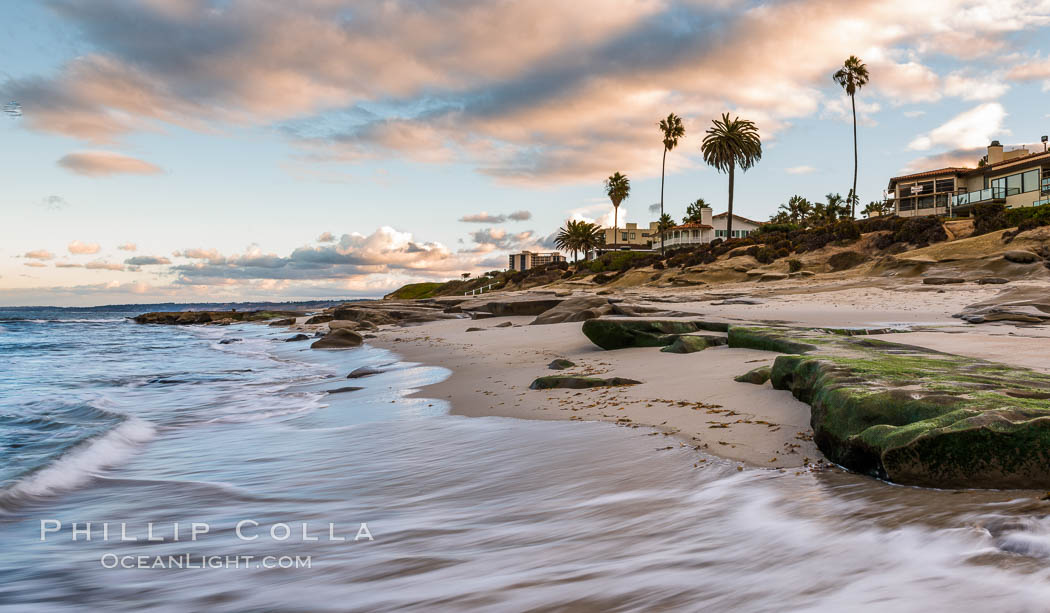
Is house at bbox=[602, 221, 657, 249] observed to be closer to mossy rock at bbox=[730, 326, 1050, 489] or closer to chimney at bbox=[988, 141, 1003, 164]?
chimney at bbox=[988, 141, 1003, 164]

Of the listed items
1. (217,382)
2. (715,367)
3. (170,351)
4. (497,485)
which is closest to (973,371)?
(715,367)

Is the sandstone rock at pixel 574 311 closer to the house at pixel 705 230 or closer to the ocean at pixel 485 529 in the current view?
the ocean at pixel 485 529

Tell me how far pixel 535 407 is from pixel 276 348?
17776 mm

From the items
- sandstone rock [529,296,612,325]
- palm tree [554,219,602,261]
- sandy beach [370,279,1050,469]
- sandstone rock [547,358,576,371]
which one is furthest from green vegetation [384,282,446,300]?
sandstone rock [547,358,576,371]

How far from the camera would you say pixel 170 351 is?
22344 millimetres

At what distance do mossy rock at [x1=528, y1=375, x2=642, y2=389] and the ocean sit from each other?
1.41m

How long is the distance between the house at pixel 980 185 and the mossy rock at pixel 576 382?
173ft

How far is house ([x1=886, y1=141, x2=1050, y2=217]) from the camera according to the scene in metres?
47.7

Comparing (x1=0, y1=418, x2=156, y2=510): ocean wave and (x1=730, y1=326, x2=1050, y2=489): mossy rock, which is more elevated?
(x1=730, y1=326, x2=1050, y2=489): mossy rock

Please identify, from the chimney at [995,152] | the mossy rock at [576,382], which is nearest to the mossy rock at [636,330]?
the mossy rock at [576,382]

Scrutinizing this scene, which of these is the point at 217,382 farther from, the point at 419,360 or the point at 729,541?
the point at 729,541

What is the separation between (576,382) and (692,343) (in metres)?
2.27

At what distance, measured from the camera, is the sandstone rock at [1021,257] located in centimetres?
2212

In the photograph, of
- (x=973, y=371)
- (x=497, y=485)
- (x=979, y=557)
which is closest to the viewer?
(x=979, y=557)
